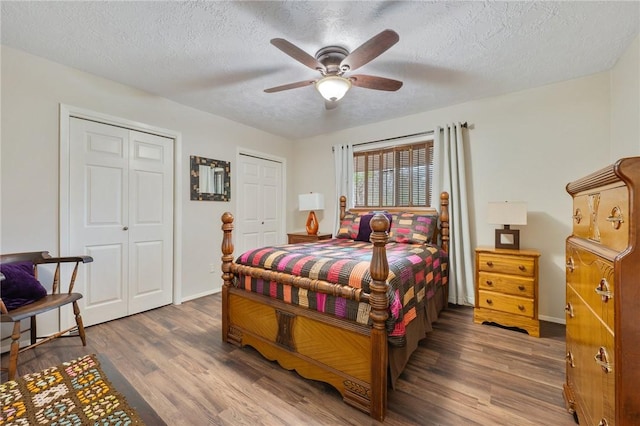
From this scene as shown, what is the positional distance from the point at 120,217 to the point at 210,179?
3.69 ft

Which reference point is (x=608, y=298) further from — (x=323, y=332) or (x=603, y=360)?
(x=323, y=332)

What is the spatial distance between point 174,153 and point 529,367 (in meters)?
3.99

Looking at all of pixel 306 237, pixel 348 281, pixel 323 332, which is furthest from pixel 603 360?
pixel 306 237

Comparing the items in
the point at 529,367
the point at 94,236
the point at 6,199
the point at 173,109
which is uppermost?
the point at 173,109

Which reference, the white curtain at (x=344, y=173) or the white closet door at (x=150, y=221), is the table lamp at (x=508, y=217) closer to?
the white curtain at (x=344, y=173)

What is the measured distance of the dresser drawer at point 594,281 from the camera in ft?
2.96

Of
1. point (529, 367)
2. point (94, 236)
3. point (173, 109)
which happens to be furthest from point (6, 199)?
point (529, 367)

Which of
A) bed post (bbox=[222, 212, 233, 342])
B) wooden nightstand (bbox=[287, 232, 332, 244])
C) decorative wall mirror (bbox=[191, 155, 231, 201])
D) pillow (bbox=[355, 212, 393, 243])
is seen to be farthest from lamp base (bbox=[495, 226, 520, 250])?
decorative wall mirror (bbox=[191, 155, 231, 201])

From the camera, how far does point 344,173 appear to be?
163 inches

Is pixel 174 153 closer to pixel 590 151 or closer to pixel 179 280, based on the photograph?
pixel 179 280

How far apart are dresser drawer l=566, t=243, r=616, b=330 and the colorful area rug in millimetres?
1674

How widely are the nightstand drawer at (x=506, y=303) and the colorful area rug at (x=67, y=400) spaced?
112 inches

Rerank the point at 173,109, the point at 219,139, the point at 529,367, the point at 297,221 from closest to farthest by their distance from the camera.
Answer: the point at 529,367 → the point at 173,109 → the point at 219,139 → the point at 297,221

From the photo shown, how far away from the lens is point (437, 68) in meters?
2.46
